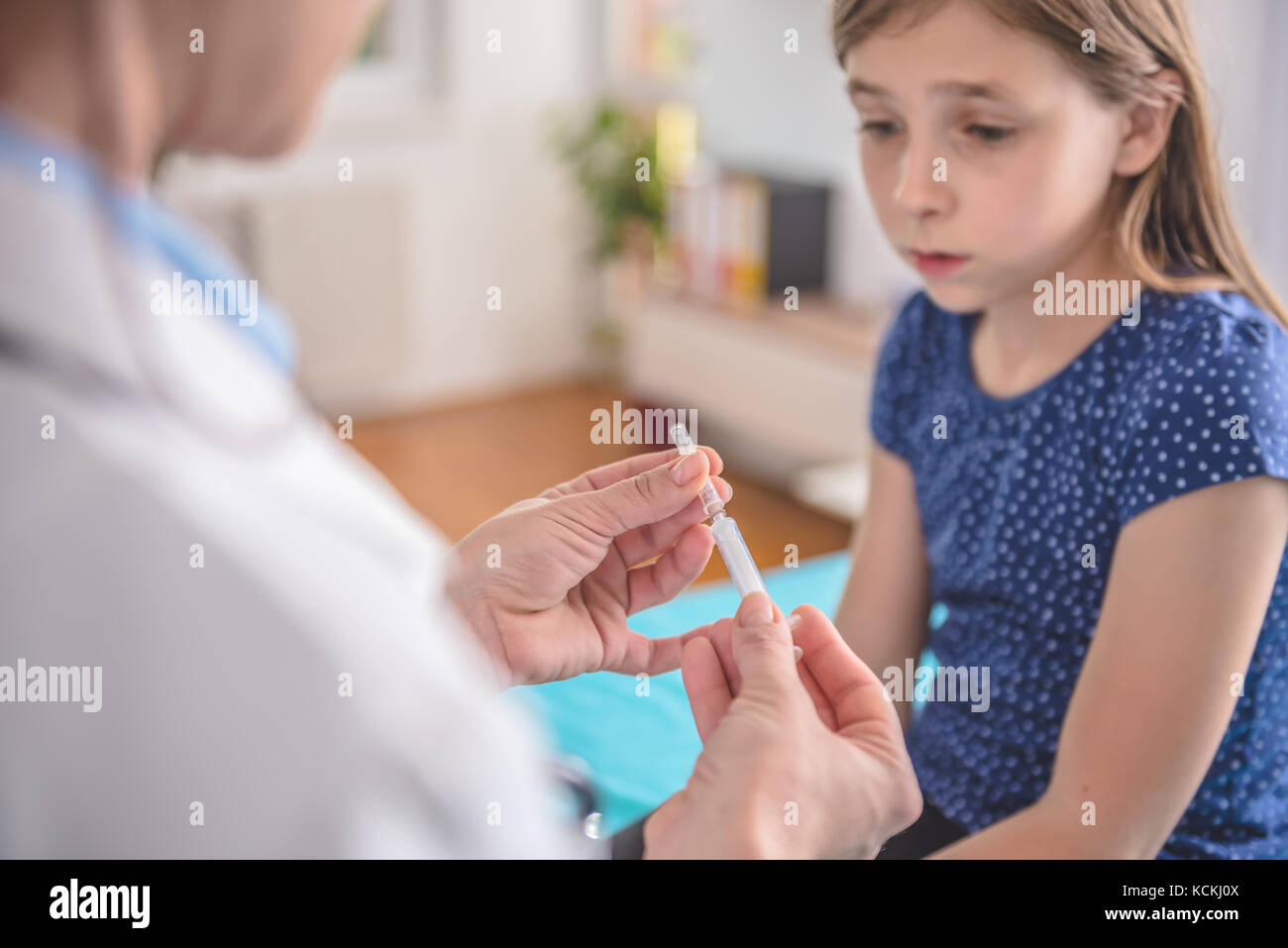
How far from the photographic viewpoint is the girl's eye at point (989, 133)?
0.94 metres

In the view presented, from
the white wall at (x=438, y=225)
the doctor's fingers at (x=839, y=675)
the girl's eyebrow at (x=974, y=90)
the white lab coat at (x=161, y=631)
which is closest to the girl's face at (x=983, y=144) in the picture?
the girl's eyebrow at (x=974, y=90)

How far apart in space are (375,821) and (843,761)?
351 millimetres

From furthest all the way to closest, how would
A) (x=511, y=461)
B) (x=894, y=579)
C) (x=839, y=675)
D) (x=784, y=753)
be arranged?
(x=511, y=461) → (x=894, y=579) → (x=839, y=675) → (x=784, y=753)

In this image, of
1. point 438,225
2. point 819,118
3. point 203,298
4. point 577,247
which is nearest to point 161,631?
point 203,298

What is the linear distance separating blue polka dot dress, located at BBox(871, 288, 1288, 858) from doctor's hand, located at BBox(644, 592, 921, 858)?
28cm

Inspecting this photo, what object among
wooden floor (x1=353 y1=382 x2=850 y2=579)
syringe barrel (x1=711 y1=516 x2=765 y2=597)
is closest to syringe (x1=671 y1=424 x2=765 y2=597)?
syringe barrel (x1=711 y1=516 x2=765 y2=597)

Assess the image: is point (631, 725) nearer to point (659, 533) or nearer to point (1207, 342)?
point (659, 533)

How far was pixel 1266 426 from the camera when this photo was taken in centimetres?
88

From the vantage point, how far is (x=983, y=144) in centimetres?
94

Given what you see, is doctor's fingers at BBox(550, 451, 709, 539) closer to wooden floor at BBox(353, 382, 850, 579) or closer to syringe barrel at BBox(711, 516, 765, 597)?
syringe barrel at BBox(711, 516, 765, 597)

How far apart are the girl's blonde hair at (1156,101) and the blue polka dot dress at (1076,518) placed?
5 centimetres
